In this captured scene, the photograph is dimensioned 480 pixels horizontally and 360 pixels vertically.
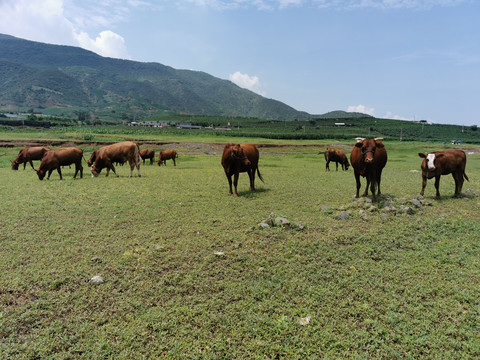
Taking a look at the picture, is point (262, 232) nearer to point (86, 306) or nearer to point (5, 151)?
point (86, 306)

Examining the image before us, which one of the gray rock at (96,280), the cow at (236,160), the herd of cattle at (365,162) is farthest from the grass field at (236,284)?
the cow at (236,160)

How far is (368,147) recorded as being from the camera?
10070mm

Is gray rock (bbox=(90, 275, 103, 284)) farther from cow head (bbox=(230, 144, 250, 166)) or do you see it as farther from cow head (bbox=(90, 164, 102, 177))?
cow head (bbox=(90, 164, 102, 177))

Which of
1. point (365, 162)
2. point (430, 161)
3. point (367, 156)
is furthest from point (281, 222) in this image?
point (430, 161)

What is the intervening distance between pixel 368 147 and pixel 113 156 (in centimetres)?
1544

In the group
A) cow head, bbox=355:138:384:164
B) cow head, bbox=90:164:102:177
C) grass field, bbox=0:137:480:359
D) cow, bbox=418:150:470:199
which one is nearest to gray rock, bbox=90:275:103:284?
grass field, bbox=0:137:480:359

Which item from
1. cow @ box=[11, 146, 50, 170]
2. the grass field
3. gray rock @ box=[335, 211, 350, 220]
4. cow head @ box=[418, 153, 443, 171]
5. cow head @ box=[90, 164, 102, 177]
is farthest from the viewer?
cow @ box=[11, 146, 50, 170]

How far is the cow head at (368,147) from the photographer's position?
977 cm

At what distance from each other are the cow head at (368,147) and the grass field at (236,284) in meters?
1.85

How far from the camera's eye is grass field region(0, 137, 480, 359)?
3.92 meters

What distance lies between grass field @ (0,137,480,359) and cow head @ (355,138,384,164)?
185 centimetres

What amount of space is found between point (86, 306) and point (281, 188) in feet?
35.7

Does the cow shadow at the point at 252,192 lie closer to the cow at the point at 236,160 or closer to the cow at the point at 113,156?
the cow at the point at 236,160

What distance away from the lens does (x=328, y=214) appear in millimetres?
9539
